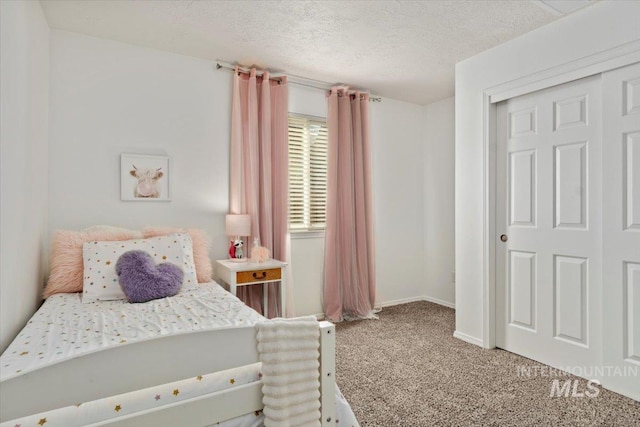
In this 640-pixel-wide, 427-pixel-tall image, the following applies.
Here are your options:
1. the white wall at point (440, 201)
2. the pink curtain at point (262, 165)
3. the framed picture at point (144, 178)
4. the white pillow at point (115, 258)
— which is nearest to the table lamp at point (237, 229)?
the pink curtain at point (262, 165)

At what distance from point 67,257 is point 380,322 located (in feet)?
9.06

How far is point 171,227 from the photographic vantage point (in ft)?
9.76

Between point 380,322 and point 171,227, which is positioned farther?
point 380,322

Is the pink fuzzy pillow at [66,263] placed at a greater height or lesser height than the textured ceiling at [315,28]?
lesser

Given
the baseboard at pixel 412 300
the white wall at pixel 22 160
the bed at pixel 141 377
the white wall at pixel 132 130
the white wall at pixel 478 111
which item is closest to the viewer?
the bed at pixel 141 377

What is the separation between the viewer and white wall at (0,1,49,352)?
1591 millimetres

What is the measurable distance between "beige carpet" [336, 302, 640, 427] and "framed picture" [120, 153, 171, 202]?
2019 mm

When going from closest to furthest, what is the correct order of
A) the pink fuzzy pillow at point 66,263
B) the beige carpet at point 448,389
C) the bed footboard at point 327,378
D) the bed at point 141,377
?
the bed at point 141,377 < the bed footboard at point 327,378 < the beige carpet at point 448,389 < the pink fuzzy pillow at point 66,263

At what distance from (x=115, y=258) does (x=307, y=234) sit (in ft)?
6.15

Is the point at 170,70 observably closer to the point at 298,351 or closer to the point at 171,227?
the point at 171,227

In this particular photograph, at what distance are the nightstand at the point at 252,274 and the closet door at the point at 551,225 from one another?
183 centimetres

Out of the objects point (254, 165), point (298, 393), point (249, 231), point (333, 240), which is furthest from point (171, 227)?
point (298, 393)

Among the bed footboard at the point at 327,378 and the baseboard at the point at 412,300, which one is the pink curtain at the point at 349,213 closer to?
the baseboard at the point at 412,300

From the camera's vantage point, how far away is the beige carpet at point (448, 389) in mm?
1937
